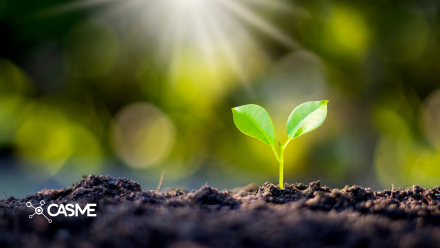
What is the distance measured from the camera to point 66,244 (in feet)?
1.71

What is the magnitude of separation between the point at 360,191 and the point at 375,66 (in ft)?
5.31

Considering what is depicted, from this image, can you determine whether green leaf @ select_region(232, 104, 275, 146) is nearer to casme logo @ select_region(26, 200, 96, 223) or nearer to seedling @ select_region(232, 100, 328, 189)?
seedling @ select_region(232, 100, 328, 189)

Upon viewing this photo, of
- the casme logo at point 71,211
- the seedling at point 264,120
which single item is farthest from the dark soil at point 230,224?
the seedling at point 264,120

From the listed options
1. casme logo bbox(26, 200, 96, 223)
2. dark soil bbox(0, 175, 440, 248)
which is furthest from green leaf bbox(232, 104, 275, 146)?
casme logo bbox(26, 200, 96, 223)

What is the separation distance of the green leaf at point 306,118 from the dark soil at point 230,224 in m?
0.24

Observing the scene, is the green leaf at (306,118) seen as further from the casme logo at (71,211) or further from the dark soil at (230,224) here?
the casme logo at (71,211)

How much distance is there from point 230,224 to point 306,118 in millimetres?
603

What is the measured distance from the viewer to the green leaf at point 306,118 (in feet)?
3.21

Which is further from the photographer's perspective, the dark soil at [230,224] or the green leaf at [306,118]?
the green leaf at [306,118]

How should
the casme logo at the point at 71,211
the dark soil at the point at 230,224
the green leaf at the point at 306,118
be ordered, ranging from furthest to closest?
the green leaf at the point at 306,118 → the casme logo at the point at 71,211 → the dark soil at the point at 230,224

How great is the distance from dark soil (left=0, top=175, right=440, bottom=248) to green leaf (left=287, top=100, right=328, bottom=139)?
9.6 inches

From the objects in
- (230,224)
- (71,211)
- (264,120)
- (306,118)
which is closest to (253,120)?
(264,120)

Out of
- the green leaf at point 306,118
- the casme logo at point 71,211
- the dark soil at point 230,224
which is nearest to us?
the dark soil at point 230,224

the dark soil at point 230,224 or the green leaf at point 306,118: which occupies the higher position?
the green leaf at point 306,118
